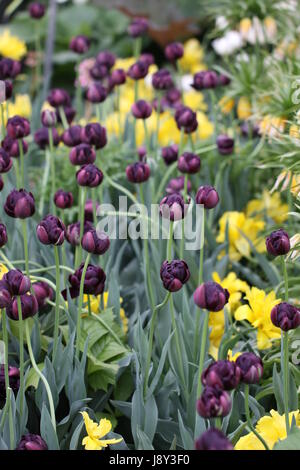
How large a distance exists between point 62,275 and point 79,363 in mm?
276

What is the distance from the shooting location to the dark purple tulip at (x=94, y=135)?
1527 millimetres

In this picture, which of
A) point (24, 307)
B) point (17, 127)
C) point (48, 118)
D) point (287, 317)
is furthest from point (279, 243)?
point (48, 118)

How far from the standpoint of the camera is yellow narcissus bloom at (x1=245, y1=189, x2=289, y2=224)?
1.98m

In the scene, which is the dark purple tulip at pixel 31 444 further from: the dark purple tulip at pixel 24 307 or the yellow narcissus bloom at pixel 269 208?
the yellow narcissus bloom at pixel 269 208

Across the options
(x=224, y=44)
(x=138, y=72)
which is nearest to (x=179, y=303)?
(x=138, y=72)

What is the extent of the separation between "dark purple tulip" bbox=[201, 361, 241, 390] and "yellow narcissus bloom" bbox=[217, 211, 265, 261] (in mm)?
876

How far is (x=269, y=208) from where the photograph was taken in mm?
1988

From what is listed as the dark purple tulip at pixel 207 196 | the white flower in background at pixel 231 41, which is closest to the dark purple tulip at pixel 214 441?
the dark purple tulip at pixel 207 196

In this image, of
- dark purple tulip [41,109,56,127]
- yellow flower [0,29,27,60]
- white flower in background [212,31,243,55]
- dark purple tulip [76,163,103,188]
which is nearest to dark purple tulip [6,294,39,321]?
dark purple tulip [76,163,103,188]

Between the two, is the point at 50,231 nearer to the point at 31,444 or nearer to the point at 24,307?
the point at 24,307

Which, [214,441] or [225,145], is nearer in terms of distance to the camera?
[214,441]

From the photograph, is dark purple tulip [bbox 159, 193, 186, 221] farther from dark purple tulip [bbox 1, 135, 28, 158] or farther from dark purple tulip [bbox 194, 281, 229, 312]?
dark purple tulip [bbox 1, 135, 28, 158]

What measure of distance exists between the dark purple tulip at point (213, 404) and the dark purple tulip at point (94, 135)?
75 cm

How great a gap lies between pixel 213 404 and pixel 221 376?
39 millimetres
